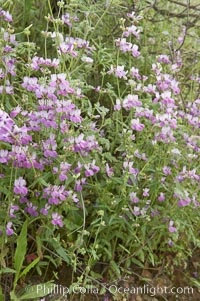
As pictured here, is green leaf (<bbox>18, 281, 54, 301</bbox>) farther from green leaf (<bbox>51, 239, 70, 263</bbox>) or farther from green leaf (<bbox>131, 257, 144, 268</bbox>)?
green leaf (<bbox>131, 257, 144, 268</bbox>)

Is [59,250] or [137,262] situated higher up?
[59,250]

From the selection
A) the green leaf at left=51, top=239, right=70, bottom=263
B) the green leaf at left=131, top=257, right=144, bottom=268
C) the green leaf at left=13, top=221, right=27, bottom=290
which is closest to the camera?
the green leaf at left=13, top=221, right=27, bottom=290

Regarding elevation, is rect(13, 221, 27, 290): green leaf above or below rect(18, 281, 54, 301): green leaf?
above

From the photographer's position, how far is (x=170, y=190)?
2412 millimetres

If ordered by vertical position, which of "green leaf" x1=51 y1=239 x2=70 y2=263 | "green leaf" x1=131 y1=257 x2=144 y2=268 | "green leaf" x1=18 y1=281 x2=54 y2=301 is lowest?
"green leaf" x1=131 y1=257 x2=144 y2=268

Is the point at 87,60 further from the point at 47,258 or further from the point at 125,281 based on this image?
the point at 125,281

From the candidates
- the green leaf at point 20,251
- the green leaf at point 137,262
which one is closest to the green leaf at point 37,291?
the green leaf at point 20,251

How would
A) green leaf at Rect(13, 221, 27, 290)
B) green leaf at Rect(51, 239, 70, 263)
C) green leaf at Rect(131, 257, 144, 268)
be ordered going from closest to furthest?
green leaf at Rect(13, 221, 27, 290) < green leaf at Rect(51, 239, 70, 263) < green leaf at Rect(131, 257, 144, 268)

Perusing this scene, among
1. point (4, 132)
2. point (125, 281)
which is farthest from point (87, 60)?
point (125, 281)

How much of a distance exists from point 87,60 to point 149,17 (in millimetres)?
1280

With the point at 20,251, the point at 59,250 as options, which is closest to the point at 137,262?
the point at 59,250

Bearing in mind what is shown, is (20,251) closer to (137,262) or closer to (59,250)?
(59,250)

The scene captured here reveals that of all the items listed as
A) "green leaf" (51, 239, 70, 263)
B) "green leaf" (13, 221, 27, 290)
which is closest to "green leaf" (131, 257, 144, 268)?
"green leaf" (51, 239, 70, 263)

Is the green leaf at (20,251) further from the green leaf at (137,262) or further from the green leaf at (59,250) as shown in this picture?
the green leaf at (137,262)
